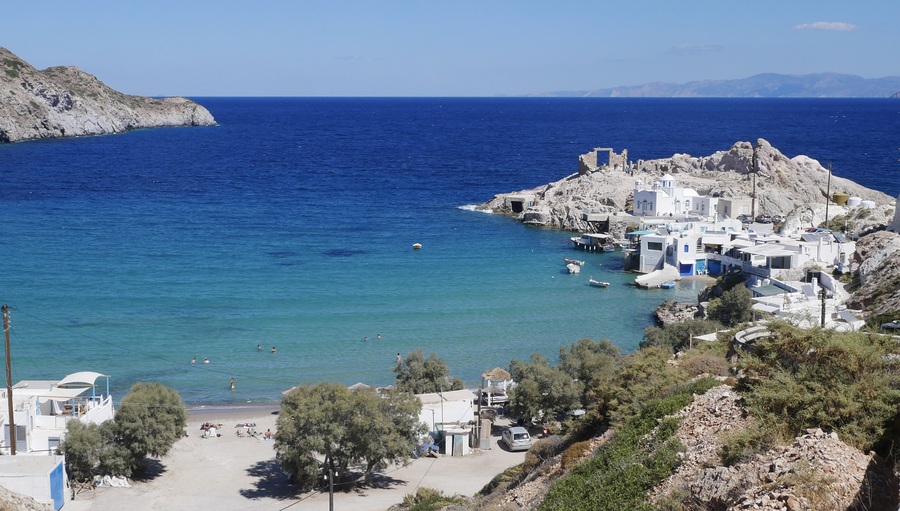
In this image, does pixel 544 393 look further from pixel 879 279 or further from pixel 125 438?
pixel 879 279

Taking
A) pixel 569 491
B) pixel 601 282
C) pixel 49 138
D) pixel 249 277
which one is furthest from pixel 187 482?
pixel 49 138

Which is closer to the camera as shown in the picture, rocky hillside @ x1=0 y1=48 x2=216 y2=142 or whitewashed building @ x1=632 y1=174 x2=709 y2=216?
whitewashed building @ x1=632 y1=174 x2=709 y2=216

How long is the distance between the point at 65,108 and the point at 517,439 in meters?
151

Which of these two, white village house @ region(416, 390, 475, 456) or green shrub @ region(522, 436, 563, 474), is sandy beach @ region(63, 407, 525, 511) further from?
green shrub @ region(522, 436, 563, 474)

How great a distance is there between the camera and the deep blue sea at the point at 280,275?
116 ft

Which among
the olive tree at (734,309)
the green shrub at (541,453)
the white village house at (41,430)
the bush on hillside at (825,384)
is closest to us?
A: the bush on hillside at (825,384)

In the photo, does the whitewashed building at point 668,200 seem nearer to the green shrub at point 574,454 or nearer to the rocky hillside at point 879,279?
the rocky hillside at point 879,279

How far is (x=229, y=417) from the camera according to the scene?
95.8ft

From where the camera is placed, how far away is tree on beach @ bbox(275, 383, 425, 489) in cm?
2173

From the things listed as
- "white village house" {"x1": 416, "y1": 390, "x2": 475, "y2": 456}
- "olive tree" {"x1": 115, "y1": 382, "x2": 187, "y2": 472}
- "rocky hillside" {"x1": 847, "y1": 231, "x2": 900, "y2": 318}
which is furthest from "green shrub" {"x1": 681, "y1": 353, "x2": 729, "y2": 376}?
"olive tree" {"x1": 115, "y1": 382, "x2": 187, "y2": 472}

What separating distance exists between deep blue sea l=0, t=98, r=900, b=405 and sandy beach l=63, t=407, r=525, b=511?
221 inches

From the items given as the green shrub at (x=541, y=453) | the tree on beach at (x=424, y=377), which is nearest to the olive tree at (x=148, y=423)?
the tree on beach at (x=424, y=377)

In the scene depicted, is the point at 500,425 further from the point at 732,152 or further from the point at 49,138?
the point at 49,138

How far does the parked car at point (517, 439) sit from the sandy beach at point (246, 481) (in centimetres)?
21
